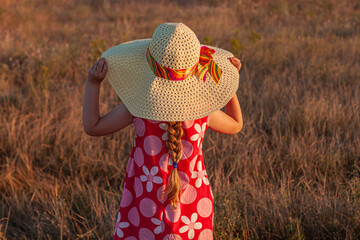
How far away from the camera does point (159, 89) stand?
4.11 ft

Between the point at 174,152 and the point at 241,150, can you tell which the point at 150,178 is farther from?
the point at 241,150

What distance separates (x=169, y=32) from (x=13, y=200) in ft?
6.47

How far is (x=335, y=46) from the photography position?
5.54 m

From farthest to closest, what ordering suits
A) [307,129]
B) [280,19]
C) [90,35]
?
[280,19] < [90,35] < [307,129]

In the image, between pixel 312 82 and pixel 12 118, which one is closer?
pixel 12 118

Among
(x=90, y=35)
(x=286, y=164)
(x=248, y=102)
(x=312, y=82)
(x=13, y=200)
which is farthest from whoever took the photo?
(x=90, y=35)

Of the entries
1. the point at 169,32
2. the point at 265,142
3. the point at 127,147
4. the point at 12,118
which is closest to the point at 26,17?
the point at 12,118

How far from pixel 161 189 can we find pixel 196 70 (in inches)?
20.1

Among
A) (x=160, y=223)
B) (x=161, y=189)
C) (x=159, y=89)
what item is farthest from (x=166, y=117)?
(x=160, y=223)

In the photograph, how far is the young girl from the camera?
49.0 inches

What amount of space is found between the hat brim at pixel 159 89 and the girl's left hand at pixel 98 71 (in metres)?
0.02

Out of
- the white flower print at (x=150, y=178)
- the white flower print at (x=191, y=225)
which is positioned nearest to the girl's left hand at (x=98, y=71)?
the white flower print at (x=150, y=178)

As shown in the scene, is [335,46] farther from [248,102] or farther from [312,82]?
[248,102]

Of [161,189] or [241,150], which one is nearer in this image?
[161,189]
